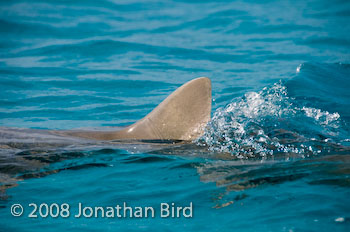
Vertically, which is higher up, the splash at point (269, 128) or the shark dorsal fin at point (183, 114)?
the shark dorsal fin at point (183, 114)

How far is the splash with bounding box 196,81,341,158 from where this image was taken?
4859 mm

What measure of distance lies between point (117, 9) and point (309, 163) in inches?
466

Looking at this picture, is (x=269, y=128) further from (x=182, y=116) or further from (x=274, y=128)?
(x=182, y=116)

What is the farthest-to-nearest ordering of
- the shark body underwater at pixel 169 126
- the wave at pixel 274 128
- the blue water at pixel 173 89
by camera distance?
the shark body underwater at pixel 169 126 < the wave at pixel 274 128 < the blue water at pixel 173 89

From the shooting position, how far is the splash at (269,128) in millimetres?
4859

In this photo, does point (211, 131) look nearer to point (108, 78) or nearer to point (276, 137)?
point (276, 137)

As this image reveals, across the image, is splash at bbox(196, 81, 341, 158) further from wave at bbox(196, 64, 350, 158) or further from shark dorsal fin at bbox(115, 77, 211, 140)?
shark dorsal fin at bbox(115, 77, 211, 140)

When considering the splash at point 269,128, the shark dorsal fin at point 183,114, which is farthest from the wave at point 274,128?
the shark dorsal fin at point 183,114

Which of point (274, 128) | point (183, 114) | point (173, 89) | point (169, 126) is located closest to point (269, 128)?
point (274, 128)

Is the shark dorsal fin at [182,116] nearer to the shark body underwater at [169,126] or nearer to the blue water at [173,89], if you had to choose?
the shark body underwater at [169,126]

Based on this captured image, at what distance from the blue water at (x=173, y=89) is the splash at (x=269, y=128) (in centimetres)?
2

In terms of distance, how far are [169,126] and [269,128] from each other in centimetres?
119

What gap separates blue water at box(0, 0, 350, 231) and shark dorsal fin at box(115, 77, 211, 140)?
192 millimetres

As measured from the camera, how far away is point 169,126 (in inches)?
206
